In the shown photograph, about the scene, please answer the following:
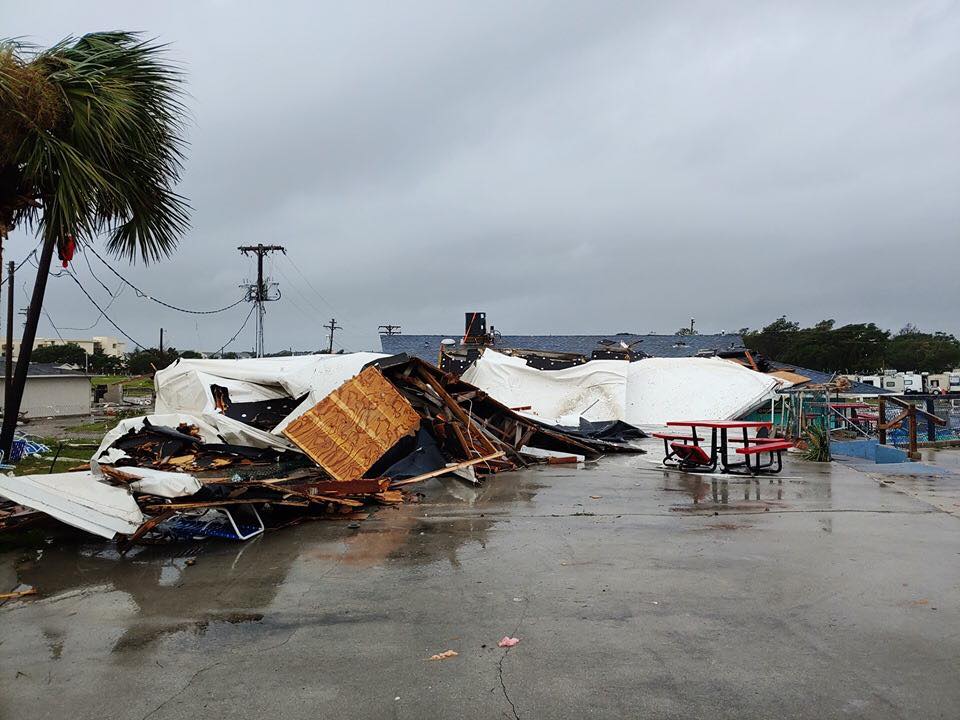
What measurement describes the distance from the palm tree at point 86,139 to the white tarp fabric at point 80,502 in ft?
7.53

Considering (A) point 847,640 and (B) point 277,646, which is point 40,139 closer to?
(B) point 277,646

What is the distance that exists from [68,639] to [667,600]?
3664 millimetres

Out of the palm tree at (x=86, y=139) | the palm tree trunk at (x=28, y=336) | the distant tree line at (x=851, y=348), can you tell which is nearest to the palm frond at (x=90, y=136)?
the palm tree at (x=86, y=139)

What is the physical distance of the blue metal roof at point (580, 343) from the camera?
3741cm

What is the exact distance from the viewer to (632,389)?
19.7 meters

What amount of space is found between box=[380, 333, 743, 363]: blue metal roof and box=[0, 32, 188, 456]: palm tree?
28.1 metres

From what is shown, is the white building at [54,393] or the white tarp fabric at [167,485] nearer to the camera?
the white tarp fabric at [167,485]

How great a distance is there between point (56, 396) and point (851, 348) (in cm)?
5116

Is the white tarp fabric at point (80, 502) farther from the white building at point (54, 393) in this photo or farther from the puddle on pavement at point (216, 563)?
the white building at point (54, 393)

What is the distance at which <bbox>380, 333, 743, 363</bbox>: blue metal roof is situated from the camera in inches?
1473

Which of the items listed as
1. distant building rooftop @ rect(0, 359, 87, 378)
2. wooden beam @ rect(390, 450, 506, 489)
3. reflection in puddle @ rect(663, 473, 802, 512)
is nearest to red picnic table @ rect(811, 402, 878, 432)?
reflection in puddle @ rect(663, 473, 802, 512)

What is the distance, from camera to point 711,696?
Answer: 335 centimetres

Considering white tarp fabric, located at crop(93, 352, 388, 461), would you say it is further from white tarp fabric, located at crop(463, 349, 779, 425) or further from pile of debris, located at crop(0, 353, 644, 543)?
white tarp fabric, located at crop(463, 349, 779, 425)

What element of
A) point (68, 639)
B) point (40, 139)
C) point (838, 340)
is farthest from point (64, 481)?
point (838, 340)
